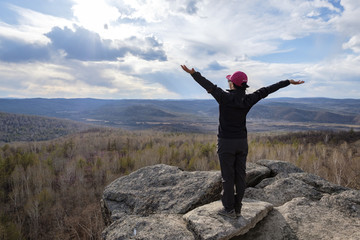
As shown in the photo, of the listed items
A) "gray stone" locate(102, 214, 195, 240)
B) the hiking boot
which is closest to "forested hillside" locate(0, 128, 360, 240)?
"gray stone" locate(102, 214, 195, 240)

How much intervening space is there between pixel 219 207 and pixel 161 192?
1859mm

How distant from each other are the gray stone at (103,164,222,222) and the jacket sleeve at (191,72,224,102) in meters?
2.58

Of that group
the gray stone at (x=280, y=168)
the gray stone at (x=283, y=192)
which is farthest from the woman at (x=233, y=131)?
the gray stone at (x=280, y=168)

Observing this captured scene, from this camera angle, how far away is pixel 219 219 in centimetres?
407

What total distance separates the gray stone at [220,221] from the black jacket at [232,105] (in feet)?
4.66

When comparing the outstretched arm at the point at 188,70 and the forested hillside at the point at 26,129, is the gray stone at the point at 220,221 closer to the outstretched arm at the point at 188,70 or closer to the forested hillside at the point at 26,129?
the outstretched arm at the point at 188,70

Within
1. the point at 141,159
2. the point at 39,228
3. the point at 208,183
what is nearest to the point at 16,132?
the point at 141,159

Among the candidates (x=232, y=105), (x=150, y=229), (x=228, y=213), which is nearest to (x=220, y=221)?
(x=228, y=213)

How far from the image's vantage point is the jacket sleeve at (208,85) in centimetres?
393

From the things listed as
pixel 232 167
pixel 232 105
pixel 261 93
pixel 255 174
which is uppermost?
pixel 261 93

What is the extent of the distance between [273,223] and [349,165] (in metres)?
10.5

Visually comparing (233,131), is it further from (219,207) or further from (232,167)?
(219,207)

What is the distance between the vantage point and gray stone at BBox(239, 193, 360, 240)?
4.05 meters

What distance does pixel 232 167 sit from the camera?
4148 millimetres
